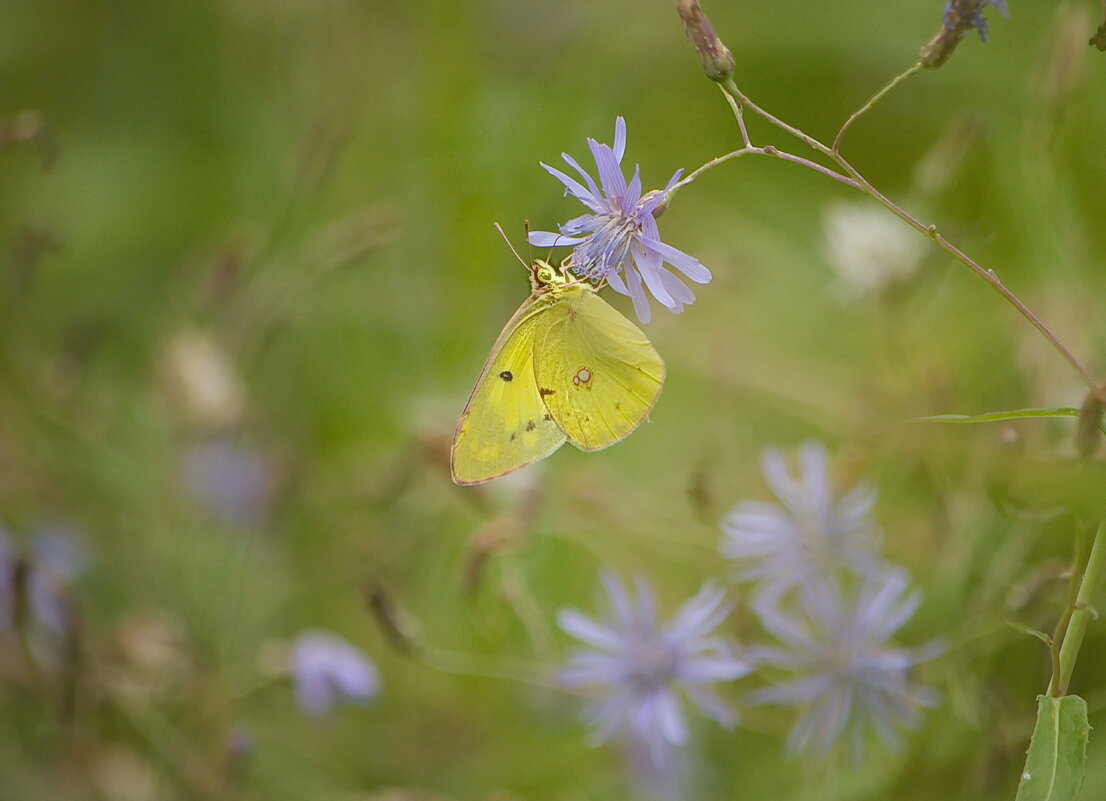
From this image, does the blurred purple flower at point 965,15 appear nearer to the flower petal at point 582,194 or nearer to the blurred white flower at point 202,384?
the flower petal at point 582,194

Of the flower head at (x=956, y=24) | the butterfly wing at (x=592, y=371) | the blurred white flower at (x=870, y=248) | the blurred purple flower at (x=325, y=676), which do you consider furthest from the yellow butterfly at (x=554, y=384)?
the blurred white flower at (x=870, y=248)

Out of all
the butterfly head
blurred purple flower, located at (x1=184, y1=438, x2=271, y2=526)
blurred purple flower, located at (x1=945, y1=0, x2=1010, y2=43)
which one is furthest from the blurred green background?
blurred purple flower, located at (x1=945, y1=0, x2=1010, y2=43)

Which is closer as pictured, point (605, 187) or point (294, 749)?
point (605, 187)

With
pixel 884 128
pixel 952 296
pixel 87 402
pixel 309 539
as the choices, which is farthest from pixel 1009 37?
pixel 87 402

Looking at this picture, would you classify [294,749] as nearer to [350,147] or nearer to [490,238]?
[490,238]

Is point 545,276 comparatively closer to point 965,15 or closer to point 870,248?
point 965,15
